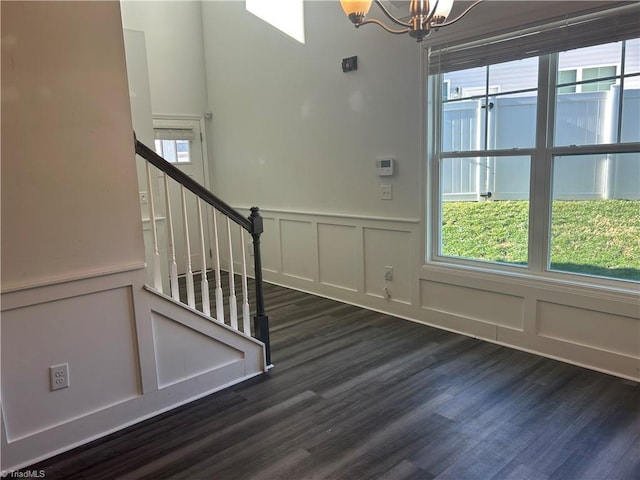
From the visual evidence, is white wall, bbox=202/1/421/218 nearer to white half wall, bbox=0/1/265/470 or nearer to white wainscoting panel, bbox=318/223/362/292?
white wainscoting panel, bbox=318/223/362/292

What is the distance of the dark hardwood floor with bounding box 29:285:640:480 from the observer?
220 cm

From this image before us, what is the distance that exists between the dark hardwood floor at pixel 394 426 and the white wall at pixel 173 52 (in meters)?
3.85

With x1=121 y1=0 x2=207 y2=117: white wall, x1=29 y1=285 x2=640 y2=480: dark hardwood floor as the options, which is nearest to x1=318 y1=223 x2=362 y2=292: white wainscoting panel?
x1=29 y1=285 x2=640 y2=480: dark hardwood floor

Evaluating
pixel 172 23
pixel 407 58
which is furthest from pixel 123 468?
pixel 172 23

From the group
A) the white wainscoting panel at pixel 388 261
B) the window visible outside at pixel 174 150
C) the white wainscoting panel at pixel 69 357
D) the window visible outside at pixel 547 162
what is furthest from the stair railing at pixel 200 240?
the window visible outside at pixel 174 150

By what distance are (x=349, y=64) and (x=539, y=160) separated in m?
1.93

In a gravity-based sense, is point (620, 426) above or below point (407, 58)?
below

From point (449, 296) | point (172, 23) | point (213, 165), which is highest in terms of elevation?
point (172, 23)

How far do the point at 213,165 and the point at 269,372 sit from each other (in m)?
3.72

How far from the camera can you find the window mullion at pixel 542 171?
3170 mm

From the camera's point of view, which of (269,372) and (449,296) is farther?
(449,296)

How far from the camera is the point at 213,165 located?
245 inches

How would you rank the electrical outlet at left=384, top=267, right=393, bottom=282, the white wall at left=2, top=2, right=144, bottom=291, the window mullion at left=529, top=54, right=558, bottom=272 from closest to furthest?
the white wall at left=2, top=2, right=144, bottom=291 < the window mullion at left=529, top=54, right=558, bottom=272 < the electrical outlet at left=384, top=267, right=393, bottom=282

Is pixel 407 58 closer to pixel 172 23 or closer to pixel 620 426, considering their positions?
pixel 620 426
